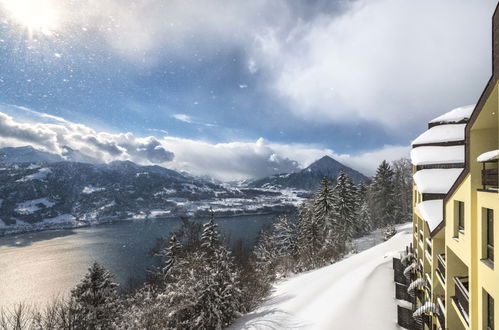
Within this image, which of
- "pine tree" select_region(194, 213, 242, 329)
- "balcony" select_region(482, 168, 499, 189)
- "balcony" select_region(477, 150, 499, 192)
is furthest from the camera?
"pine tree" select_region(194, 213, 242, 329)

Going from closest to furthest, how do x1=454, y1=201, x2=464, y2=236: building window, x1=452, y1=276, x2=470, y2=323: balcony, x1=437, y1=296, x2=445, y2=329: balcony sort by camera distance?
1. x1=452, y1=276, x2=470, y2=323: balcony
2. x1=454, y1=201, x2=464, y2=236: building window
3. x1=437, y1=296, x2=445, y2=329: balcony

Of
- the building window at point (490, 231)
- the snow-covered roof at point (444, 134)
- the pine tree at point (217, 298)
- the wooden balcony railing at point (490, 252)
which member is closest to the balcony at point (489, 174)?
the building window at point (490, 231)

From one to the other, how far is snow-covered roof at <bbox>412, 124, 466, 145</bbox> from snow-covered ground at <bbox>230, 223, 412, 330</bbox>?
10.9m

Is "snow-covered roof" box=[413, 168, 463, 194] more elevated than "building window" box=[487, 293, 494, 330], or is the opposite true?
"snow-covered roof" box=[413, 168, 463, 194]

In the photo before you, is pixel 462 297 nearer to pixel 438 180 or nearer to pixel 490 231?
pixel 490 231

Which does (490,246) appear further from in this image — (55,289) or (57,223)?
(57,223)

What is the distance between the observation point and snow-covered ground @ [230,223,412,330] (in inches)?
556

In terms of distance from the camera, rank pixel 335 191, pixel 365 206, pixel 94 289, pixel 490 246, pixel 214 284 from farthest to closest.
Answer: pixel 365 206
pixel 335 191
pixel 94 289
pixel 214 284
pixel 490 246

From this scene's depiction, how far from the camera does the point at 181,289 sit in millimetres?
18938

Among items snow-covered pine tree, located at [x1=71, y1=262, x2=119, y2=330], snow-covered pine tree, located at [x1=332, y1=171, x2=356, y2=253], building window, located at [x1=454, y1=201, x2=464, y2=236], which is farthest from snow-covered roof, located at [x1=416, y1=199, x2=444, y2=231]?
snow-covered pine tree, located at [x1=332, y1=171, x2=356, y2=253]

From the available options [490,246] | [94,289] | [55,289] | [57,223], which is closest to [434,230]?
[490,246]

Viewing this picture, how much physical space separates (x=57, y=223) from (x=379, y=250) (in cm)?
23108

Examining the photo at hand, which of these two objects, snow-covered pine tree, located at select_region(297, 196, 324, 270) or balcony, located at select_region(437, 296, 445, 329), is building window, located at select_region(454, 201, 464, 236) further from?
snow-covered pine tree, located at select_region(297, 196, 324, 270)

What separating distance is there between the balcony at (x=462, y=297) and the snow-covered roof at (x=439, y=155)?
26.0ft
